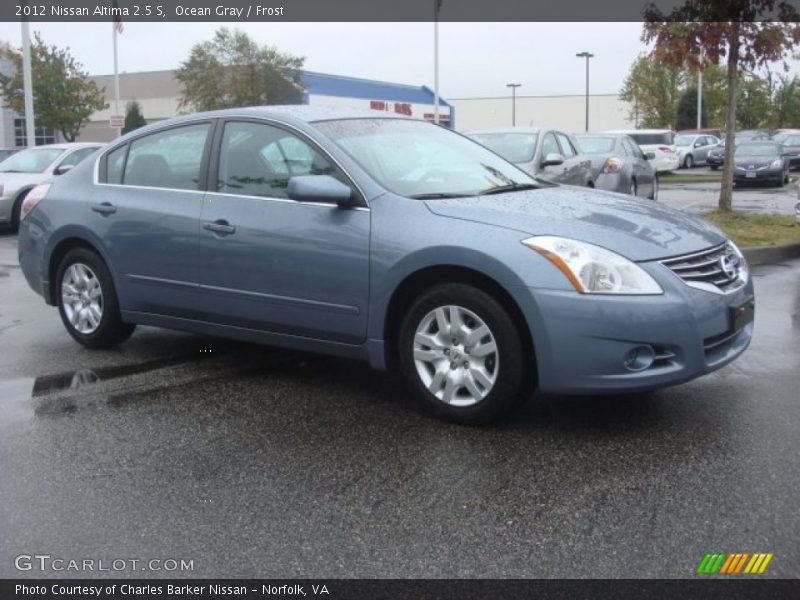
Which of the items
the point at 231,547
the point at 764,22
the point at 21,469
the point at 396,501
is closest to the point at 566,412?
the point at 396,501

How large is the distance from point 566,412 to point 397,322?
101cm

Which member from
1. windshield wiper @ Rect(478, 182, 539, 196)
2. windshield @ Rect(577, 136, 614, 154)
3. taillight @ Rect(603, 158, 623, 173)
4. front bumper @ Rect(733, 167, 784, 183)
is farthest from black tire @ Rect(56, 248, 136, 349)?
front bumper @ Rect(733, 167, 784, 183)

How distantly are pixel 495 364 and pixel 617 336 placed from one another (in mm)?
609

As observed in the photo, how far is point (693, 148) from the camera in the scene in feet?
124

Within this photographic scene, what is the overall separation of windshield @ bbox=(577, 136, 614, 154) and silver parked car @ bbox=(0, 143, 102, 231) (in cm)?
819

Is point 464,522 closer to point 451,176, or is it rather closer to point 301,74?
point 451,176

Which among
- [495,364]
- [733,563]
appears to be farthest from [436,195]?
[733,563]

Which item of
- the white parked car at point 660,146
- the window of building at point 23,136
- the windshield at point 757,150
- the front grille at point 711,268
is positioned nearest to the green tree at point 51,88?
the window of building at point 23,136

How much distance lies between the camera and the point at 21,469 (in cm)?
407

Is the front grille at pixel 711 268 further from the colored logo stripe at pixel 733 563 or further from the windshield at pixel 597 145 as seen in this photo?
the windshield at pixel 597 145

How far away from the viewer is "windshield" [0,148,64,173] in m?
15.0

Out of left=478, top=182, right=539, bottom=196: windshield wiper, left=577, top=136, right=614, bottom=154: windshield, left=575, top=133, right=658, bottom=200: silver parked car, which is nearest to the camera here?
left=478, top=182, right=539, bottom=196: windshield wiper

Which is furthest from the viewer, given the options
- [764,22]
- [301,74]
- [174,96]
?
[174,96]

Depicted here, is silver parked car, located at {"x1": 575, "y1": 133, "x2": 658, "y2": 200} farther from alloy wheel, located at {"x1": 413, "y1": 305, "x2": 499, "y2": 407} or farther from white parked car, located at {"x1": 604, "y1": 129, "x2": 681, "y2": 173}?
white parked car, located at {"x1": 604, "y1": 129, "x2": 681, "y2": 173}
